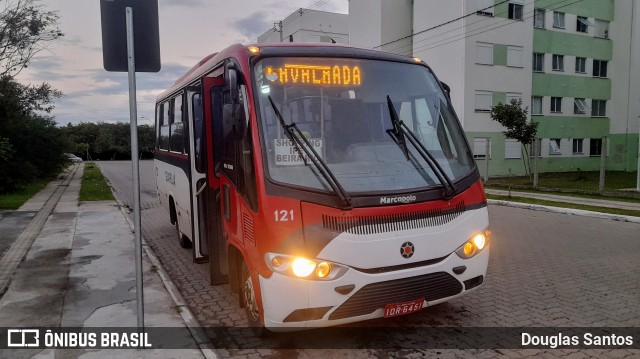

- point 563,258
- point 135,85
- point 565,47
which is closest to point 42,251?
point 135,85

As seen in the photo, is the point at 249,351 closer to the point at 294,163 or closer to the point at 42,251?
the point at 294,163

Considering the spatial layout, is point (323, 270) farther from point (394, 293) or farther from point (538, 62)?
point (538, 62)

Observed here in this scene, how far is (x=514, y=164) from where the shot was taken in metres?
32.3

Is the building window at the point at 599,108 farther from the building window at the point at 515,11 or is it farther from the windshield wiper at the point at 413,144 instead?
the windshield wiper at the point at 413,144

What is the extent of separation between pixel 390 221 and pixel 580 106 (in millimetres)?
37375

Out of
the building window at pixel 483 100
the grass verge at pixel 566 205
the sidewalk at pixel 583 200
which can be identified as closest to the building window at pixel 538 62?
the building window at pixel 483 100

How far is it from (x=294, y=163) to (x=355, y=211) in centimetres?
71

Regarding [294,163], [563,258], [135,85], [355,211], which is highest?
[135,85]

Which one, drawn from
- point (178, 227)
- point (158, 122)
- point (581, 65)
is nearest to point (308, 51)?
point (178, 227)

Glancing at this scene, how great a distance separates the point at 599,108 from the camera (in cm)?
3750

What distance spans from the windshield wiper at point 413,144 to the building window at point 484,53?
28.2 metres

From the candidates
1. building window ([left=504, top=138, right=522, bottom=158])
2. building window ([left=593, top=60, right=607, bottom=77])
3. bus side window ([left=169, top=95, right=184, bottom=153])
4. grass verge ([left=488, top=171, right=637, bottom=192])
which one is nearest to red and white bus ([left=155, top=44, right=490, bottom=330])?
bus side window ([left=169, top=95, right=184, bottom=153])

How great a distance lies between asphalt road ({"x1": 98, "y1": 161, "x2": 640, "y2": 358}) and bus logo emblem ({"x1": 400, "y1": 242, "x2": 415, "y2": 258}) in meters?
1.00

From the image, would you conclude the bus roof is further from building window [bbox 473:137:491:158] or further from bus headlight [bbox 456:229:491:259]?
building window [bbox 473:137:491:158]
